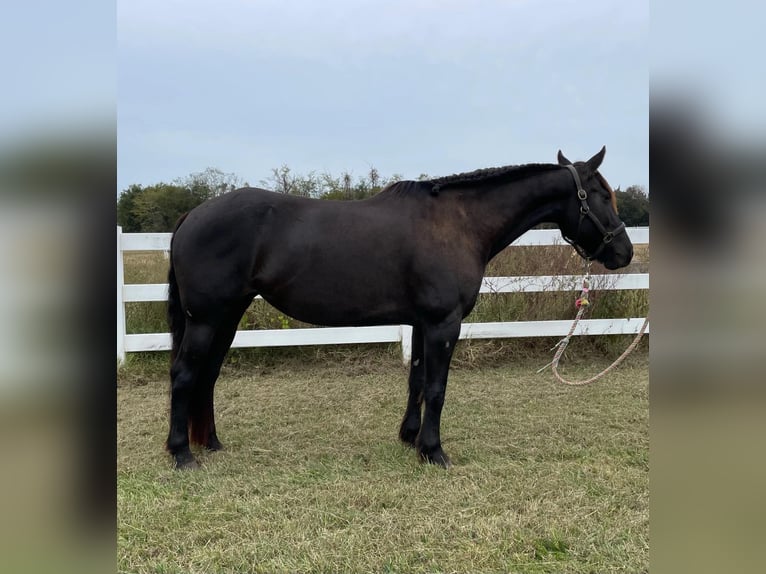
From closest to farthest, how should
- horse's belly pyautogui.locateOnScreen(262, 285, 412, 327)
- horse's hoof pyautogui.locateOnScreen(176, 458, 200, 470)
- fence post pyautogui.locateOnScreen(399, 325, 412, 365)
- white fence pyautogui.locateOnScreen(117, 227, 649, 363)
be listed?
horse's hoof pyautogui.locateOnScreen(176, 458, 200, 470) → horse's belly pyautogui.locateOnScreen(262, 285, 412, 327) → white fence pyautogui.locateOnScreen(117, 227, 649, 363) → fence post pyautogui.locateOnScreen(399, 325, 412, 365)

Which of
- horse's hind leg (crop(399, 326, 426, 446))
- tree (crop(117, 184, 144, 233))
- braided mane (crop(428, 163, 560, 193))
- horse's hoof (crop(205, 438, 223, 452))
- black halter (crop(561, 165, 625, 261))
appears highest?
tree (crop(117, 184, 144, 233))

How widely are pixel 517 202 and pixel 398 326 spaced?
2.72 metres

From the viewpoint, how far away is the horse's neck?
130 inches

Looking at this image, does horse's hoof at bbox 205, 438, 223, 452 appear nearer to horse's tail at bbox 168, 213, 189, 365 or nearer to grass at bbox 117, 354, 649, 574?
grass at bbox 117, 354, 649, 574

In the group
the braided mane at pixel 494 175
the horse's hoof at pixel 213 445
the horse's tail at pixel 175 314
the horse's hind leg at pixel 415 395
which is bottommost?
the horse's hoof at pixel 213 445

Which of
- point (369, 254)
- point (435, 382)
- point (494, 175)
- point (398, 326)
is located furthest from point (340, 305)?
point (398, 326)

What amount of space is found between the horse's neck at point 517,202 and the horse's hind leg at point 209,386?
1694 mm

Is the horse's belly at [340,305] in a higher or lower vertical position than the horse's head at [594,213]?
lower

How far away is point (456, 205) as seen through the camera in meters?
3.31

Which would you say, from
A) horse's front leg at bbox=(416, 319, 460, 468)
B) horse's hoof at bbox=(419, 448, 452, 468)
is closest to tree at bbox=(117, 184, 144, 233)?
horse's front leg at bbox=(416, 319, 460, 468)

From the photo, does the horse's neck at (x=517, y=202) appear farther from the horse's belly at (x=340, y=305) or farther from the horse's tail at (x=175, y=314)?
the horse's tail at (x=175, y=314)

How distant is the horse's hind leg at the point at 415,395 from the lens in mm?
3518

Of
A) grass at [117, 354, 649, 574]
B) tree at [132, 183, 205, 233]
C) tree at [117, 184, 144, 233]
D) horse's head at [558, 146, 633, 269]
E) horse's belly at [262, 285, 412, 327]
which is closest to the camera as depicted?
grass at [117, 354, 649, 574]

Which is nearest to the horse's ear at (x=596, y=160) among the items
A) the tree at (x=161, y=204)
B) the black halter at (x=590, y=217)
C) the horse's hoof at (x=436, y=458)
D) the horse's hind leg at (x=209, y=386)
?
the black halter at (x=590, y=217)
